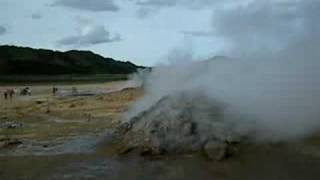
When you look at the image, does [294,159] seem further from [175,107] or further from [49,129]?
[49,129]

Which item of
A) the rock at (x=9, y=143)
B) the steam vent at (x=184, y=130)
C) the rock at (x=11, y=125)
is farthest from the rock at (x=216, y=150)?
the rock at (x=11, y=125)

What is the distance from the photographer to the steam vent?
13.4 meters

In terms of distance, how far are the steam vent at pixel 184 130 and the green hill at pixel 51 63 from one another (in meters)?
91.5

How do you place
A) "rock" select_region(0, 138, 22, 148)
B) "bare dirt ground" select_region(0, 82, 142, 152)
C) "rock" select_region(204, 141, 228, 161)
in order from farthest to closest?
1. "bare dirt ground" select_region(0, 82, 142, 152)
2. "rock" select_region(0, 138, 22, 148)
3. "rock" select_region(204, 141, 228, 161)

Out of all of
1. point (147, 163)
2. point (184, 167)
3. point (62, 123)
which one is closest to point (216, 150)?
point (184, 167)

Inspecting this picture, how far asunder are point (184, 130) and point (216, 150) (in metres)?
1.06

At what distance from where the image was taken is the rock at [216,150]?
1291 cm

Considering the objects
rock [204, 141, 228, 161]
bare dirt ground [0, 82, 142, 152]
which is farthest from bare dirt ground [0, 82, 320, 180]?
bare dirt ground [0, 82, 142, 152]

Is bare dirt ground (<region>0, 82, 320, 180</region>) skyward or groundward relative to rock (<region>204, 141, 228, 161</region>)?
groundward

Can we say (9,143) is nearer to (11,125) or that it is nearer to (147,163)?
(147,163)

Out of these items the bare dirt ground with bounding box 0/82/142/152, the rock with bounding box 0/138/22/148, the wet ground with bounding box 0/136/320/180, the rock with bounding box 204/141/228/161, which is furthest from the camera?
the bare dirt ground with bounding box 0/82/142/152

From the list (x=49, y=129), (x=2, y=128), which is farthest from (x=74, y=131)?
(x=2, y=128)

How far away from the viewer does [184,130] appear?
1387 cm

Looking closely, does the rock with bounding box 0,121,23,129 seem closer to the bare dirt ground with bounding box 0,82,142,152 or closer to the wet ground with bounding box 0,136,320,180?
the bare dirt ground with bounding box 0,82,142,152
